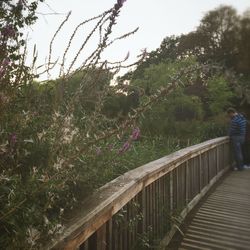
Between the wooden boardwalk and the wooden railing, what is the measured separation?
277 millimetres

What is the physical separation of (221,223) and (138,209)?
2.66m

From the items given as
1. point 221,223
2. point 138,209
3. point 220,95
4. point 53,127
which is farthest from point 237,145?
point 220,95

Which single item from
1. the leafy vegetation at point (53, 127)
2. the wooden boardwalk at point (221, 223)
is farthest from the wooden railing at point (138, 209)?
the wooden boardwalk at point (221, 223)

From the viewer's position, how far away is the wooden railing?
7.45ft

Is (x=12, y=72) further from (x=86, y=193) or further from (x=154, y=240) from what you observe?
(x=154, y=240)

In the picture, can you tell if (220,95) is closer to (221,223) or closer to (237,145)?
(237,145)

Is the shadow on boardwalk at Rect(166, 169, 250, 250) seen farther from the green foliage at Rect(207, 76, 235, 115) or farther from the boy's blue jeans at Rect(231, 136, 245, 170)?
the green foliage at Rect(207, 76, 235, 115)

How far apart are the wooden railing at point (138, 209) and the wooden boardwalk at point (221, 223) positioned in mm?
277

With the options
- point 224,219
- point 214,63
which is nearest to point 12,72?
point 214,63

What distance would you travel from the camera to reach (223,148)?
11891 millimetres

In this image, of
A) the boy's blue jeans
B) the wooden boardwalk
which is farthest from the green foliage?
the wooden boardwalk

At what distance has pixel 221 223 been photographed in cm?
602

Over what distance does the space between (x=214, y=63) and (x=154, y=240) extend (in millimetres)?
2648

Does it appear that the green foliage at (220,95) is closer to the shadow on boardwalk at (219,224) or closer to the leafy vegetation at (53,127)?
the shadow on boardwalk at (219,224)
